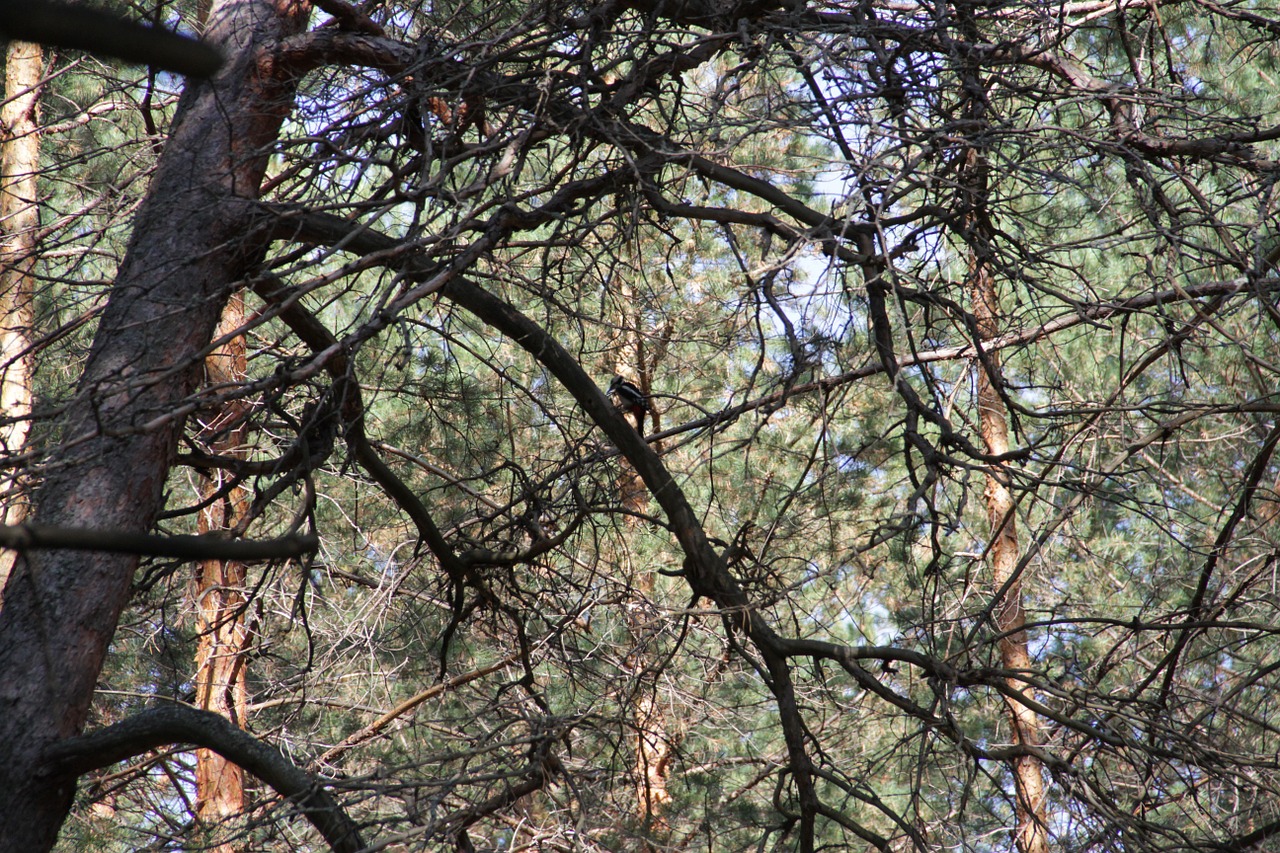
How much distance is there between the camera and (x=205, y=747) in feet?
8.57

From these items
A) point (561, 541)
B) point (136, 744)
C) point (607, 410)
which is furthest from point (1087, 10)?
point (136, 744)

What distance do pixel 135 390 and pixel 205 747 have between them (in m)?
0.96

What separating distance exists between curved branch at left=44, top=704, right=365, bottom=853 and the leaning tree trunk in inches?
3.2

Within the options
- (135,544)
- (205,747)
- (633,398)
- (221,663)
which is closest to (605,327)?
(633,398)

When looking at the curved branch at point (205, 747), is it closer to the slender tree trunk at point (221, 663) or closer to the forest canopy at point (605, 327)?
the forest canopy at point (605, 327)

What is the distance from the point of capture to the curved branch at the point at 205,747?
2.51 m

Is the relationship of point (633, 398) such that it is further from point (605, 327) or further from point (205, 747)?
point (205, 747)

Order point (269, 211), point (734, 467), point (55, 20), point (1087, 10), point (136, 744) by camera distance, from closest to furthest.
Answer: point (55, 20), point (136, 744), point (269, 211), point (1087, 10), point (734, 467)

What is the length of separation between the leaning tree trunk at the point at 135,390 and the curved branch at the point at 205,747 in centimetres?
8

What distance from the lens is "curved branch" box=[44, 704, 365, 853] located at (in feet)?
8.25

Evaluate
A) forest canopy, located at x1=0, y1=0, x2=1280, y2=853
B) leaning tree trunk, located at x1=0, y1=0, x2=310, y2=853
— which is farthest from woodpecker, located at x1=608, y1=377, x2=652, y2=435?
leaning tree trunk, located at x1=0, y1=0, x2=310, y2=853

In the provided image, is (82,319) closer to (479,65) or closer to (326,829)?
(479,65)

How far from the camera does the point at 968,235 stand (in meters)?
3.21

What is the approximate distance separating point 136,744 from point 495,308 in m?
1.73
